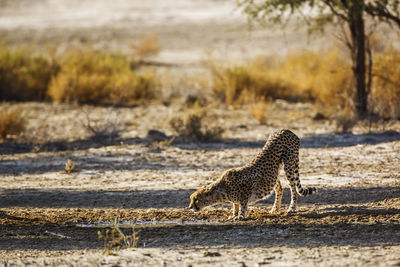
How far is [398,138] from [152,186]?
575cm

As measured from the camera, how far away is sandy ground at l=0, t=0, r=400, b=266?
23.0 ft

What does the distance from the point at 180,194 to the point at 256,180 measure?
2.11m

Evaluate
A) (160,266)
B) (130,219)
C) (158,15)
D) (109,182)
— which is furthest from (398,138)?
(158,15)

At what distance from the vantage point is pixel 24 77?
20516 mm

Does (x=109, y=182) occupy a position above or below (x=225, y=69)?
below

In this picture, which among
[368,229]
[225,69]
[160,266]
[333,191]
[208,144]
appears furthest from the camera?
[225,69]

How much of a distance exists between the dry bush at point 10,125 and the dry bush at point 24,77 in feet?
16.6

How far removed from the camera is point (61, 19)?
58531 mm

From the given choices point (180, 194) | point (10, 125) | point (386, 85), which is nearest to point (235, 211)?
point (180, 194)

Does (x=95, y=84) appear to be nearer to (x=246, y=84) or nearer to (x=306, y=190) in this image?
(x=246, y=84)

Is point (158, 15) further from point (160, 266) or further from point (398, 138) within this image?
point (160, 266)

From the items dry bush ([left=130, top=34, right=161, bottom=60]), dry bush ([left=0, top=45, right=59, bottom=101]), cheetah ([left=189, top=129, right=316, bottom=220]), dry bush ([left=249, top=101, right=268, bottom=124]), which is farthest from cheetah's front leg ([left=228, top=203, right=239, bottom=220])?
dry bush ([left=130, top=34, right=161, bottom=60])


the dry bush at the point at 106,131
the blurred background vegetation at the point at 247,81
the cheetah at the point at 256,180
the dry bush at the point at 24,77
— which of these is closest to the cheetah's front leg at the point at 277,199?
the cheetah at the point at 256,180

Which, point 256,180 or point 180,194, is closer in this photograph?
point 256,180
